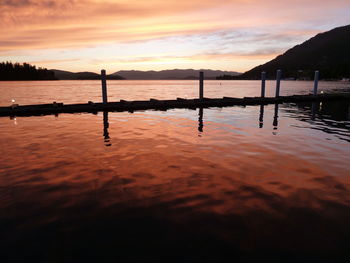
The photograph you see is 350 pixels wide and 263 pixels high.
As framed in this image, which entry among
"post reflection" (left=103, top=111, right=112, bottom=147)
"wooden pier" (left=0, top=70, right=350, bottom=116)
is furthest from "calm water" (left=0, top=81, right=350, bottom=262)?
"wooden pier" (left=0, top=70, right=350, bottom=116)

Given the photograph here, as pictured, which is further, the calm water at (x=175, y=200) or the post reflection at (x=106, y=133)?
the post reflection at (x=106, y=133)

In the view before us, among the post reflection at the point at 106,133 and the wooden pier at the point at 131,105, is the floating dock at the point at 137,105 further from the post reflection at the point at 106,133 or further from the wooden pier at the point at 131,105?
the post reflection at the point at 106,133

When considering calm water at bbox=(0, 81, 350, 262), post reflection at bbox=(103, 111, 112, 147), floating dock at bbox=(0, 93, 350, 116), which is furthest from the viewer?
floating dock at bbox=(0, 93, 350, 116)

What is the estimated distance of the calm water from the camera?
4.90 metres

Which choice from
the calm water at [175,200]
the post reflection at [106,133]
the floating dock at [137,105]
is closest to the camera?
the calm water at [175,200]

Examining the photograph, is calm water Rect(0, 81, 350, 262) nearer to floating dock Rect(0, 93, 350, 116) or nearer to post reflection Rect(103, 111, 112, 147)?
post reflection Rect(103, 111, 112, 147)

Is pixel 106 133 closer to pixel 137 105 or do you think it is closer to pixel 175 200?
pixel 175 200

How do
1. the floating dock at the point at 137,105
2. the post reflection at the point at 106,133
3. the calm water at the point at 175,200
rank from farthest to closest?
the floating dock at the point at 137,105 < the post reflection at the point at 106,133 < the calm water at the point at 175,200

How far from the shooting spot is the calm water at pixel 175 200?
4898mm

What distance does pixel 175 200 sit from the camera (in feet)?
22.4

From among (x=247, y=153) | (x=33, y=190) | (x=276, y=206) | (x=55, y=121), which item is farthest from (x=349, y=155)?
(x=55, y=121)

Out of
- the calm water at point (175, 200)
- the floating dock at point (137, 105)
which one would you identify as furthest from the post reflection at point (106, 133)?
the floating dock at point (137, 105)

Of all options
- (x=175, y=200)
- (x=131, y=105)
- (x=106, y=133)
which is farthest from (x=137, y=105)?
(x=175, y=200)

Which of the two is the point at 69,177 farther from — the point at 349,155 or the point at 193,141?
the point at 349,155
